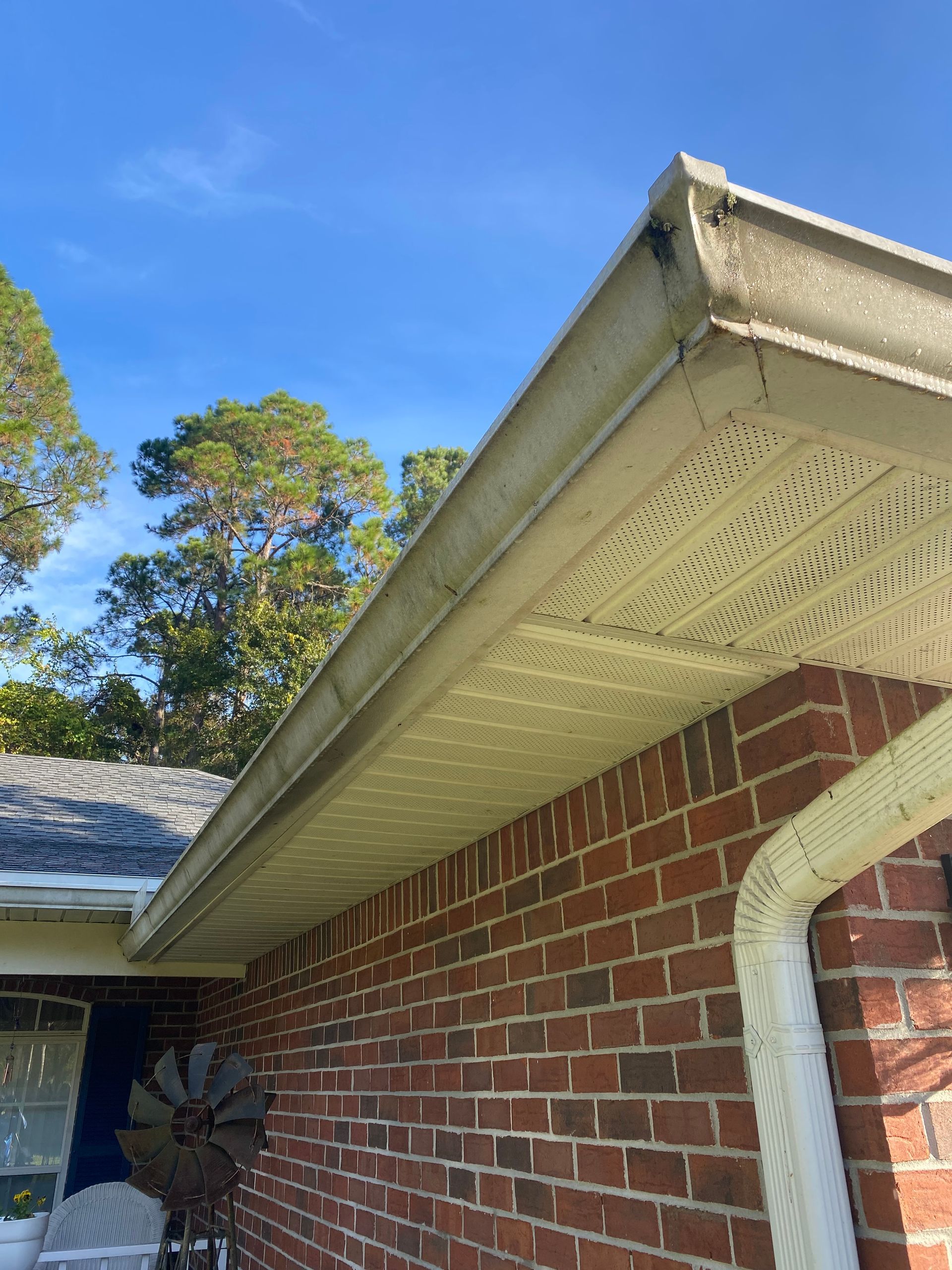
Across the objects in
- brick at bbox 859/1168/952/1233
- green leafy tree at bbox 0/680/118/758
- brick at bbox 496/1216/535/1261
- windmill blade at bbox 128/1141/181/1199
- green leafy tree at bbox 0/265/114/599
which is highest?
green leafy tree at bbox 0/265/114/599

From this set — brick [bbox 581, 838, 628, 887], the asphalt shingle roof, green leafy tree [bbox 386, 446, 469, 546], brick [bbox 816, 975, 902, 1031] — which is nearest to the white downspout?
brick [bbox 816, 975, 902, 1031]

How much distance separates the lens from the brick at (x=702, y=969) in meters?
2.07

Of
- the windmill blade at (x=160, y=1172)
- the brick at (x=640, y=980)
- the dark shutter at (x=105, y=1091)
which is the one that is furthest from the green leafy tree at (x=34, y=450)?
the brick at (x=640, y=980)

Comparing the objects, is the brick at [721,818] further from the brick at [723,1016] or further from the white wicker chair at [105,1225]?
the white wicker chair at [105,1225]

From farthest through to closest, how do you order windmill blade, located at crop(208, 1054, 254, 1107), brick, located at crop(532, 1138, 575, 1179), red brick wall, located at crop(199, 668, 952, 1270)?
windmill blade, located at crop(208, 1054, 254, 1107)
brick, located at crop(532, 1138, 575, 1179)
red brick wall, located at crop(199, 668, 952, 1270)

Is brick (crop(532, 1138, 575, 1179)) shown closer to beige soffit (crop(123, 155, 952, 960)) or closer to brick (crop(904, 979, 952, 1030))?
beige soffit (crop(123, 155, 952, 960))

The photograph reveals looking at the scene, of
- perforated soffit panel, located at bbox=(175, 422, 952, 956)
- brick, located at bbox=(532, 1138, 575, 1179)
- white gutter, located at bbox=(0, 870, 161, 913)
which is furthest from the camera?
white gutter, located at bbox=(0, 870, 161, 913)

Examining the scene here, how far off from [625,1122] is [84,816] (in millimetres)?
5657

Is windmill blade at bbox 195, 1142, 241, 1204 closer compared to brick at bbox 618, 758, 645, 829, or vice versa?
→ brick at bbox 618, 758, 645, 829

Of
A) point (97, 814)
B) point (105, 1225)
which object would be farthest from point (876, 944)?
point (97, 814)

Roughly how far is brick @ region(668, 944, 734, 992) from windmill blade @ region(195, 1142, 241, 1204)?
2706mm

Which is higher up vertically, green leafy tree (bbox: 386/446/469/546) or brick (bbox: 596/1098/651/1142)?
green leafy tree (bbox: 386/446/469/546)

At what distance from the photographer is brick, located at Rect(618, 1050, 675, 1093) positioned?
220 cm

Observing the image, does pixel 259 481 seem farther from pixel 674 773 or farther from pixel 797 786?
pixel 797 786
